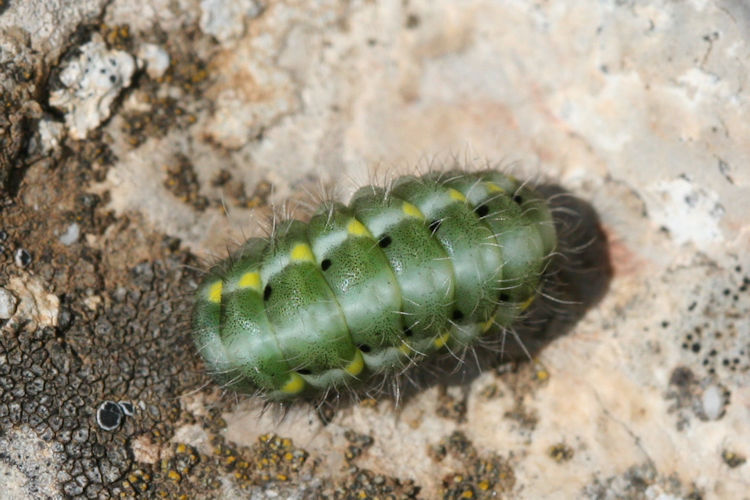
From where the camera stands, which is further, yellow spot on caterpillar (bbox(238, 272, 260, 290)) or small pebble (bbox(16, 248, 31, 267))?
small pebble (bbox(16, 248, 31, 267))

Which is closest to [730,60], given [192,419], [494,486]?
[494,486]

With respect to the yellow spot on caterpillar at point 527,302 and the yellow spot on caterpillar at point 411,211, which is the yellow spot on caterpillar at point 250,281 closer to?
the yellow spot on caterpillar at point 411,211

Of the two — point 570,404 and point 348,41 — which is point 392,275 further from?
point 348,41

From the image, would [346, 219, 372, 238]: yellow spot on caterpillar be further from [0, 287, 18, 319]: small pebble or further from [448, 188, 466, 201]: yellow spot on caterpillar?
[0, 287, 18, 319]: small pebble

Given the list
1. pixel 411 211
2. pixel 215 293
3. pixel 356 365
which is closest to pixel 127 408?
pixel 215 293

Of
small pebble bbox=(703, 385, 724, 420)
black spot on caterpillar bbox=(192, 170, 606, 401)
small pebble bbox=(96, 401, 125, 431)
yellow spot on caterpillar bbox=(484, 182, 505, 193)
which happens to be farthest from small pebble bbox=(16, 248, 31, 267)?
small pebble bbox=(703, 385, 724, 420)

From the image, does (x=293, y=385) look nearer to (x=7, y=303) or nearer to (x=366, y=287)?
(x=366, y=287)
